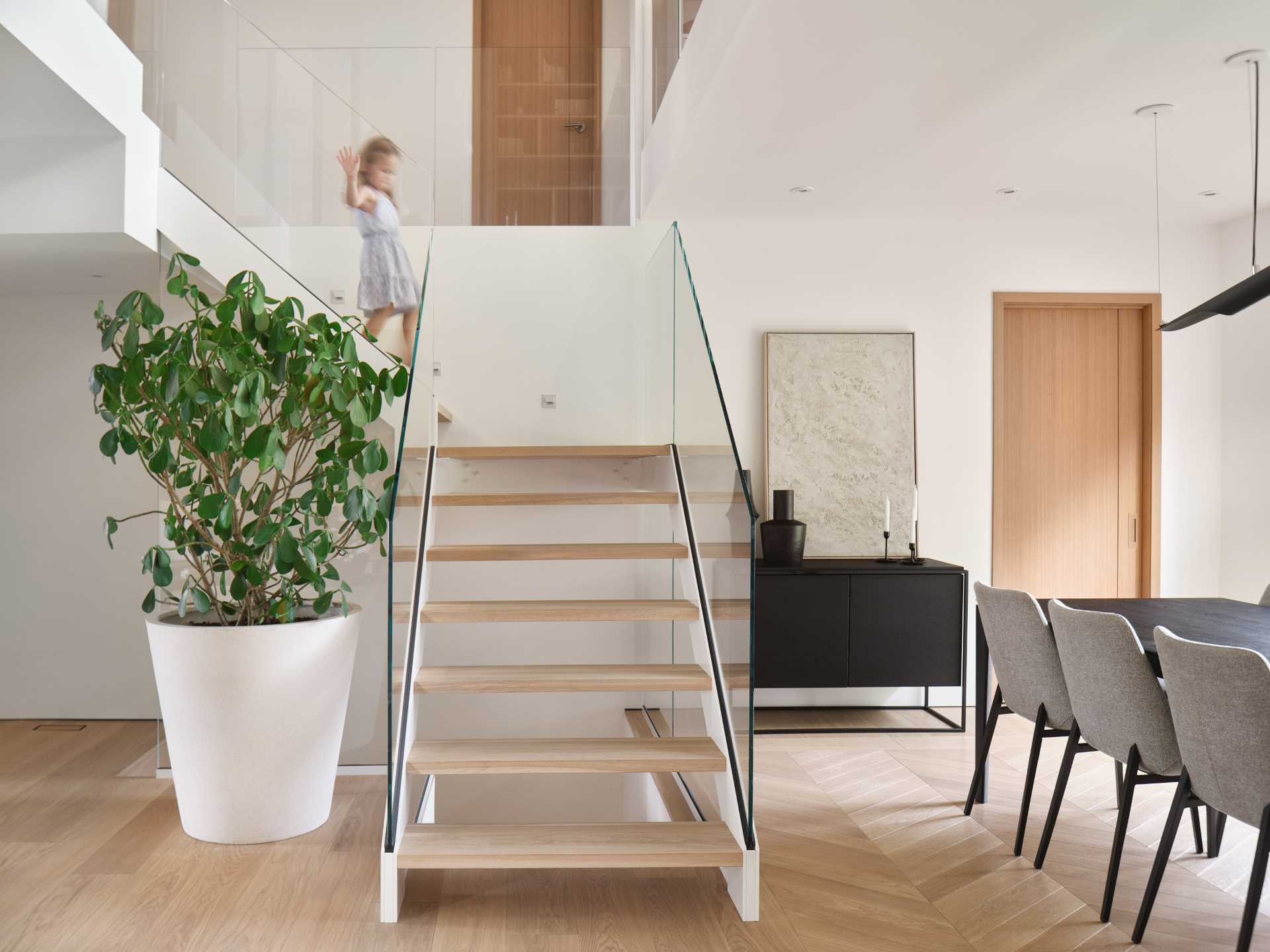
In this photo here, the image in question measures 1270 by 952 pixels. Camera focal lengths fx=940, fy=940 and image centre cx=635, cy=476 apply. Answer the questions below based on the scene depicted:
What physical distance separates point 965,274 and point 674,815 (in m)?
3.67

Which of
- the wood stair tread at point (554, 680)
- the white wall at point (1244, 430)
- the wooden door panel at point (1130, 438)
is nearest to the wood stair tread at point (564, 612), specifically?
the wood stair tread at point (554, 680)

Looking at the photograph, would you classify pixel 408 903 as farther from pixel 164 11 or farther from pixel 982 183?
pixel 982 183

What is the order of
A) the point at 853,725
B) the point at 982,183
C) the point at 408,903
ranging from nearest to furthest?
1. the point at 408,903
2. the point at 982,183
3. the point at 853,725

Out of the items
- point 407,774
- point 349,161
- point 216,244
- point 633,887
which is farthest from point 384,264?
point 633,887

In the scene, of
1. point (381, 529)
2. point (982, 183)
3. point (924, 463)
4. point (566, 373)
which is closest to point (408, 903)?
point (381, 529)

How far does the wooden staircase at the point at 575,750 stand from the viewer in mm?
2771

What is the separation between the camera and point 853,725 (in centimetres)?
509

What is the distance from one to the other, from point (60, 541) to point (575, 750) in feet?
11.8

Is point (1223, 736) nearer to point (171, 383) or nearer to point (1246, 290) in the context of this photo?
point (1246, 290)

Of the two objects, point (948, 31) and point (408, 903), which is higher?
point (948, 31)

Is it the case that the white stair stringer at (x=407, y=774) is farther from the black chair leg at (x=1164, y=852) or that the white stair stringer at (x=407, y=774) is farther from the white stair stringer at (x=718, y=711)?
the black chair leg at (x=1164, y=852)

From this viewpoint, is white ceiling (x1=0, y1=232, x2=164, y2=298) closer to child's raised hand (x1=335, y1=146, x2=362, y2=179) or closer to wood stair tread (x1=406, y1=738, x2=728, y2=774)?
child's raised hand (x1=335, y1=146, x2=362, y2=179)

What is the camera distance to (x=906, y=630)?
4941 mm

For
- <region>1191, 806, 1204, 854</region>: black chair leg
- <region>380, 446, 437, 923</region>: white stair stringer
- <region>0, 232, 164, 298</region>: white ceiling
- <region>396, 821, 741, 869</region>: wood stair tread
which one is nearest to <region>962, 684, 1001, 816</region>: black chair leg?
<region>1191, 806, 1204, 854</region>: black chair leg
